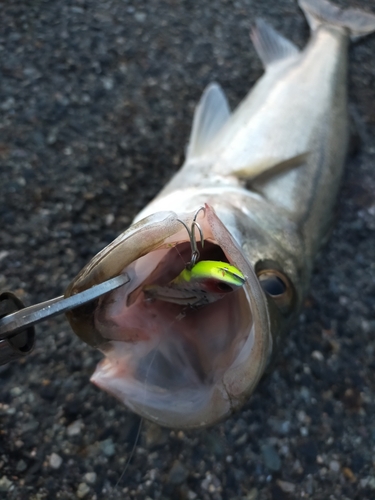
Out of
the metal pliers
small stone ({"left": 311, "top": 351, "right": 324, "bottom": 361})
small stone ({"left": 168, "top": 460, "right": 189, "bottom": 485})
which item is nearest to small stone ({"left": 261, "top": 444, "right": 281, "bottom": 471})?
small stone ({"left": 168, "top": 460, "right": 189, "bottom": 485})


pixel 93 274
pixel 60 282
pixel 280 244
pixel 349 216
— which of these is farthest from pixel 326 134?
pixel 93 274

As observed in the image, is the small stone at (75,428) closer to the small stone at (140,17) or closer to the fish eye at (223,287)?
the fish eye at (223,287)

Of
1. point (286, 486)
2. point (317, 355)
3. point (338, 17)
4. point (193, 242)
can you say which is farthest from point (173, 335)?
point (338, 17)

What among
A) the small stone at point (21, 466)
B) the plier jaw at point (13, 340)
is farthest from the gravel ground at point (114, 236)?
the plier jaw at point (13, 340)

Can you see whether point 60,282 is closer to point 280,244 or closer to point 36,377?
point 36,377

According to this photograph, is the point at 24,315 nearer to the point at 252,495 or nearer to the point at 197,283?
the point at 197,283

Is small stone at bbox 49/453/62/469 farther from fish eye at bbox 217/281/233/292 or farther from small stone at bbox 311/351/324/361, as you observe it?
small stone at bbox 311/351/324/361

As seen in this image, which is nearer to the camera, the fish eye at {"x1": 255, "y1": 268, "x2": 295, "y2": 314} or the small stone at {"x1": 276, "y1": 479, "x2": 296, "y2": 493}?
the fish eye at {"x1": 255, "y1": 268, "x2": 295, "y2": 314}
